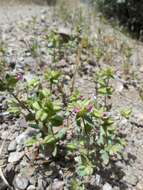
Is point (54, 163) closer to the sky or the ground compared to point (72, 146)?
closer to the ground

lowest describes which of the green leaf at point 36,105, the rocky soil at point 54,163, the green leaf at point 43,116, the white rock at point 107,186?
the white rock at point 107,186

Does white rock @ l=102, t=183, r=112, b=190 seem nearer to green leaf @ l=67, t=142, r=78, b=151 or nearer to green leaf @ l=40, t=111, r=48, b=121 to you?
green leaf @ l=67, t=142, r=78, b=151

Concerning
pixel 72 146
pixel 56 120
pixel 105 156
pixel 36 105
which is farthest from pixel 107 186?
pixel 36 105

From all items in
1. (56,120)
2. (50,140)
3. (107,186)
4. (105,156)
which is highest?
(56,120)

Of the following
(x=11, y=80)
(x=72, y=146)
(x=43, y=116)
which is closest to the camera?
(x=43, y=116)

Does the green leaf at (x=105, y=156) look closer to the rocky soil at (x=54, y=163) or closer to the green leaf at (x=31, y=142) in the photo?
the rocky soil at (x=54, y=163)

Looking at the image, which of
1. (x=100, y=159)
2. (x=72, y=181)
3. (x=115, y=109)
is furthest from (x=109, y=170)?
(x=115, y=109)

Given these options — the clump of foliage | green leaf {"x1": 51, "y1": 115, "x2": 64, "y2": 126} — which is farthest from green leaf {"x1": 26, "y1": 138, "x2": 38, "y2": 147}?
green leaf {"x1": 51, "y1": 115, "x2": 64, "y2": 126}

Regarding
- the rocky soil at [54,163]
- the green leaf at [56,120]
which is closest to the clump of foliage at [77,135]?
the green leaf at [56,120]

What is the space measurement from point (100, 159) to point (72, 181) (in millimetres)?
358

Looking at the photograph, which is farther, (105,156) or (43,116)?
(105,156)

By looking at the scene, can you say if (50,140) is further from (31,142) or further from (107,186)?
(107,186)

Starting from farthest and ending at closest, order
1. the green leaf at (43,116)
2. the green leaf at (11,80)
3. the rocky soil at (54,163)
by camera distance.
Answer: the green leaf at (11,80) < the rocky soil at (54,163) < the green leaf at (43,116)

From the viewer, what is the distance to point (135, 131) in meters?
3.69
